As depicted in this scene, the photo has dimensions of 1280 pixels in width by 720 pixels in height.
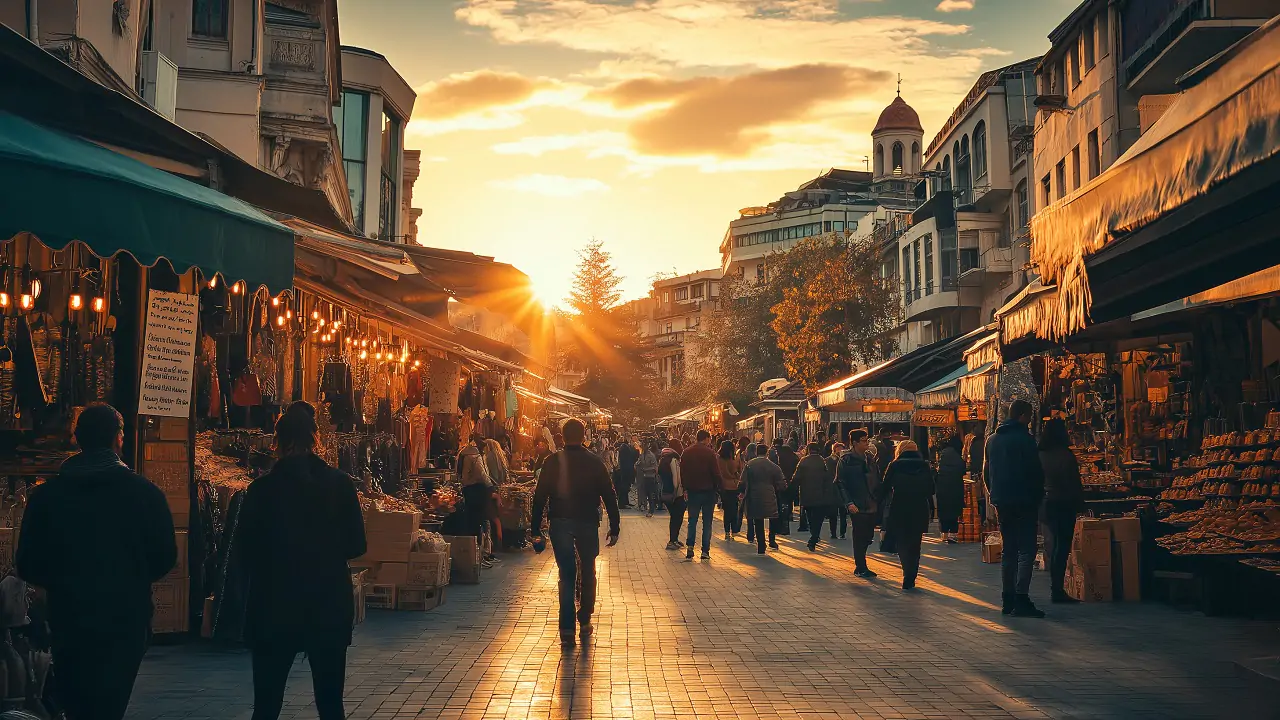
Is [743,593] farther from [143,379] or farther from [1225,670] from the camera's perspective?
[143,379]

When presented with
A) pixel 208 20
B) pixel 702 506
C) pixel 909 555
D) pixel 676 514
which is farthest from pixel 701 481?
pixel 208 20

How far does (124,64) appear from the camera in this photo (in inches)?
567

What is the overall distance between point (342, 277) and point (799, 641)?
5681 mm

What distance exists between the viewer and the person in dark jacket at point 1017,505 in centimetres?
1155

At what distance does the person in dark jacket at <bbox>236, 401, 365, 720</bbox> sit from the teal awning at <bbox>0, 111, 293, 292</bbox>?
1.26 meters

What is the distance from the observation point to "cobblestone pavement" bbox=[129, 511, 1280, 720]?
7371mm

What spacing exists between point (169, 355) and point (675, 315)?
396 feet

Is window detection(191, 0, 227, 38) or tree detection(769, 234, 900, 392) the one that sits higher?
window detection(191, 0, 227, 38)

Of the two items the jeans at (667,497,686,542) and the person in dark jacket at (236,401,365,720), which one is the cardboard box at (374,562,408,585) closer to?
the person in dark jacket at (236,401,365,720)

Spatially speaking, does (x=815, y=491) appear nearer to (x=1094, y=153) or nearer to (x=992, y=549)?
(x=992, y=549)

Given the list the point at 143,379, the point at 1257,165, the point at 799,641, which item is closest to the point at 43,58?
the point at 143,379

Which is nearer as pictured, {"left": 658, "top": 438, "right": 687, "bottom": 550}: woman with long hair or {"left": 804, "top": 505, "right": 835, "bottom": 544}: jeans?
{"left": 804, "top": 505, "right": 835, "bottom": 544}: jeans

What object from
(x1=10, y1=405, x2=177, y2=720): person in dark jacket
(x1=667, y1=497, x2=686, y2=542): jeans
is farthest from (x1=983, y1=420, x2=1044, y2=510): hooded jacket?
(x1=667, y1=497, x2=686, y2=542): jeans

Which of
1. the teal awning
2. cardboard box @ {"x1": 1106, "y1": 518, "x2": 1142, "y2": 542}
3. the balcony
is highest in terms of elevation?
the balcony
